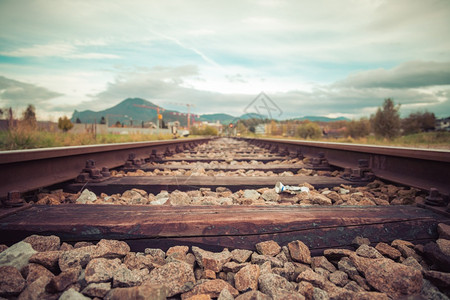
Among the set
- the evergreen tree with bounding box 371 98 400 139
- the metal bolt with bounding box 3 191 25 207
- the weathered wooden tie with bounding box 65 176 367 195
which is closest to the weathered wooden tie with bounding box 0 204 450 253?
the metal bolt with bounding box 3 191 25 207

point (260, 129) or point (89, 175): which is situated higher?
point (260, 129)

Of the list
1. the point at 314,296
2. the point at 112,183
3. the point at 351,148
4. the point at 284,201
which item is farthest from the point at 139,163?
the point at 314,296

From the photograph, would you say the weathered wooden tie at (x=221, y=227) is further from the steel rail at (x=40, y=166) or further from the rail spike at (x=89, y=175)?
the rail spike at (x=89, y=175)

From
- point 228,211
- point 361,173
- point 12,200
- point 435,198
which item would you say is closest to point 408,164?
point 361,173

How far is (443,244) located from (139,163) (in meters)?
3.52

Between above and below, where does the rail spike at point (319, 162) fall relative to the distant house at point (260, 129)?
below

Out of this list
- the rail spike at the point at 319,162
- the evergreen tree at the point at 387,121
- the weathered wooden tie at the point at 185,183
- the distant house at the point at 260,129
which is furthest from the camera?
the distant house at the point at 260,129

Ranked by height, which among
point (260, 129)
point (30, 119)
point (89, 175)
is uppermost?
point (260, 129)

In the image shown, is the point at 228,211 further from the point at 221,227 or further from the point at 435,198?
the point at 435,198

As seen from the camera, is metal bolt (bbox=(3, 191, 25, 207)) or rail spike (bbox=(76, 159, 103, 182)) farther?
rail spike (bbox=(76, 159, 103, 182))

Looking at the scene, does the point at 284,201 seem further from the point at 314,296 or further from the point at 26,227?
the point at 26,227

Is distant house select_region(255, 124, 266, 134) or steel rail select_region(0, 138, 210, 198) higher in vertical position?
distant house select_region(255, 124, 266, 134)

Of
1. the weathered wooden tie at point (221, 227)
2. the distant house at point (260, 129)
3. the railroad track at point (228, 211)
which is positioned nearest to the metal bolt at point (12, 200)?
the railroad track at point (228, 211)

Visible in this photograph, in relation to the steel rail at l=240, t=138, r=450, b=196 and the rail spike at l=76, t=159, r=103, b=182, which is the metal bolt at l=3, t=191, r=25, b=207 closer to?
the rail spike at l=76, t=159, r=103, b=182
